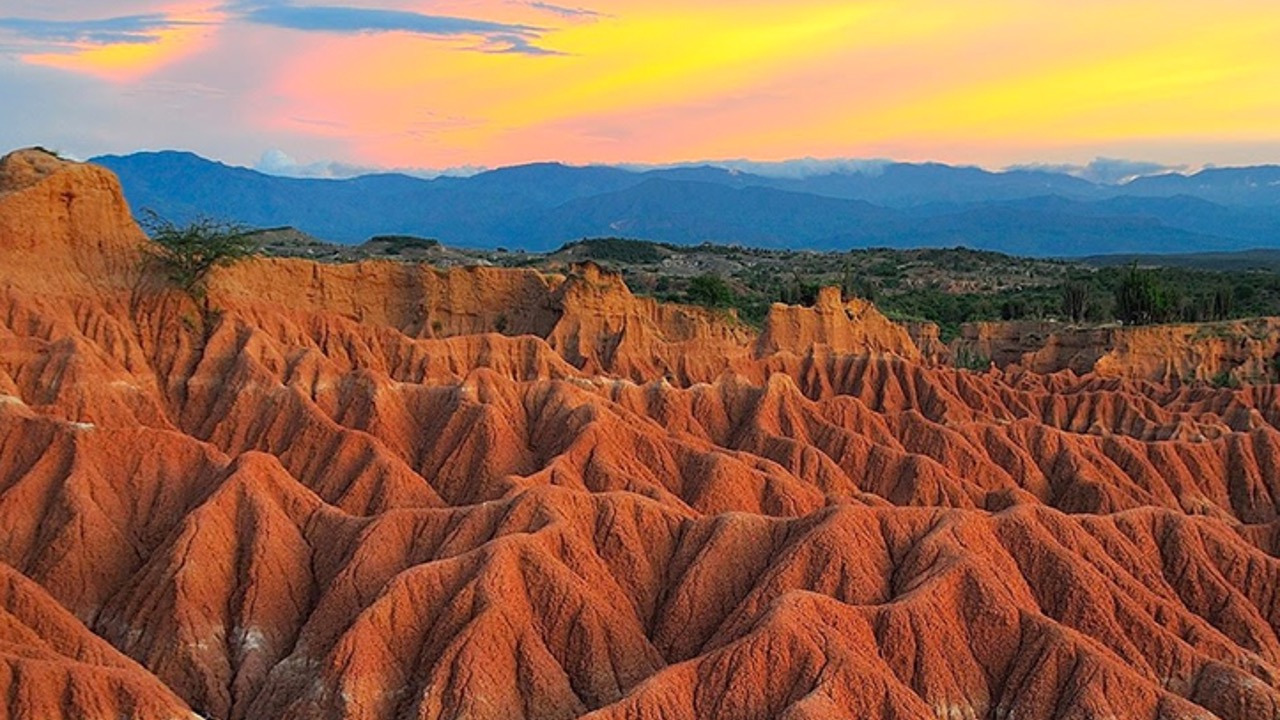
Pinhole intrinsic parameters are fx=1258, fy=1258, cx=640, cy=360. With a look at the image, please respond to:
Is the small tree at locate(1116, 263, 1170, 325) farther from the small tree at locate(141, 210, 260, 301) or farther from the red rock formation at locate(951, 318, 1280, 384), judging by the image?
the small tree at locate(141, 210, 260, 301)

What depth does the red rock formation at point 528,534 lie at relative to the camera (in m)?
35.5

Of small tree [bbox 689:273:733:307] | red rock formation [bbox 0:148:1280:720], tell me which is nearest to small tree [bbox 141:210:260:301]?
red rock formation [bbox 0:148:1280:720]

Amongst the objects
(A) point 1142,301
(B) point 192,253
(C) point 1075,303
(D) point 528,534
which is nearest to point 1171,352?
(A) point 1142,301

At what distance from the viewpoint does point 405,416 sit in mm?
60000

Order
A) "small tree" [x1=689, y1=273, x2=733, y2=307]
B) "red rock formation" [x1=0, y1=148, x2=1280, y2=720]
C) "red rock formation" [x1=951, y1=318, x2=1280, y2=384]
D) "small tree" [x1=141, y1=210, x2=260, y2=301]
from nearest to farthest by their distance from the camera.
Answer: "red rock formation" [x1=0, y1=148, x2=1280, y2=720] → "small tree" [x1=141, y1=210, x2=260, y2=301] → "small tree" [x1=689, y1=273, x2=733, y2=307] → "red rock formation" [x1=951, y1=318, x2=1280, y2=384]

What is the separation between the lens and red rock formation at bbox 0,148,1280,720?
1398 inches

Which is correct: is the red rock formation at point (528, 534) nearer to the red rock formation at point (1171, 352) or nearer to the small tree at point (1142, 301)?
the red rock formation at point (1171, 352)

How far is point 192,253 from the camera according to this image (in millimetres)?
62906

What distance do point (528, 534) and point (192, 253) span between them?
31113 mm

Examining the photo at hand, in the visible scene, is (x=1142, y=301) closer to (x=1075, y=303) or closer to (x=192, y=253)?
(x=1075, y=303)

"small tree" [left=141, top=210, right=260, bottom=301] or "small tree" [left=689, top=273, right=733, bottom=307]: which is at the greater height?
"small tree" [left=141, top=210, right=260, bottom=301]

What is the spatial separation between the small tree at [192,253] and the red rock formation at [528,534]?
1.28 metres

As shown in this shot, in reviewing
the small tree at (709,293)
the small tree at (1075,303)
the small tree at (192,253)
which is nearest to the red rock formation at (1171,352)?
the small tree at (1075,303)

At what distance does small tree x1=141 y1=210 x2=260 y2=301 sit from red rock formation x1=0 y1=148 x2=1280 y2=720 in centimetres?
128
